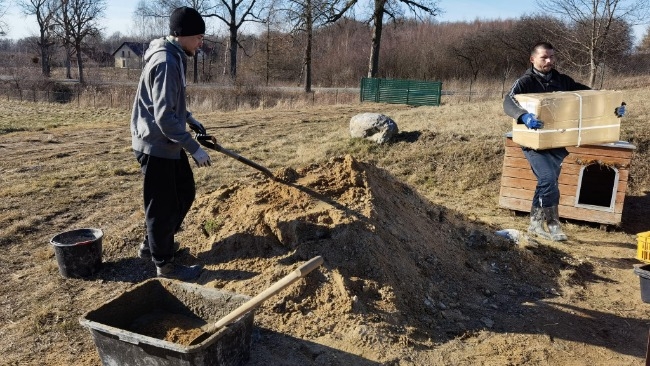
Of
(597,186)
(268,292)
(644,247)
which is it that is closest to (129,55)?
(597,186)

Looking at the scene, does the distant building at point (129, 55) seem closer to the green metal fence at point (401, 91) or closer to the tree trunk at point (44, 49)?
A: the tree trunk at point (44, 49)

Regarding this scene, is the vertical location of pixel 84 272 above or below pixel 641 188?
below

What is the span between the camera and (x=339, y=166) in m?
4.74

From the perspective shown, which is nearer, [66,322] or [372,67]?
[66,322]

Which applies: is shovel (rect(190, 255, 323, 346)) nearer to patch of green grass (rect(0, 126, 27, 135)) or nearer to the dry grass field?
the dry grass field

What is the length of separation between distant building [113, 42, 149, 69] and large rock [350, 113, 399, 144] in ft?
199

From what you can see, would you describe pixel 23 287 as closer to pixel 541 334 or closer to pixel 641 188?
pixel 541 334

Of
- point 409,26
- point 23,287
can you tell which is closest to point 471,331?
point 23,287

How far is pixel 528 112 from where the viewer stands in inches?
198

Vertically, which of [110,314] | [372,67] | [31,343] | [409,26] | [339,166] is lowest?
[31,343]

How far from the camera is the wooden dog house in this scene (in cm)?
608

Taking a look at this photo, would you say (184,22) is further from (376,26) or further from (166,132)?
(376,26)

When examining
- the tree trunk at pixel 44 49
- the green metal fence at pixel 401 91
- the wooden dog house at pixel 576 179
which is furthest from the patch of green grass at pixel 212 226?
the tree trunk at pixel 44 49

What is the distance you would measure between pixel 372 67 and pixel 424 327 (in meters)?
23.4
